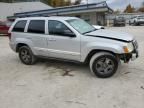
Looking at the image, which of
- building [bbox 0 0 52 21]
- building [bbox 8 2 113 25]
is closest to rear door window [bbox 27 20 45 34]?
building [bbox 8 2 113 25]

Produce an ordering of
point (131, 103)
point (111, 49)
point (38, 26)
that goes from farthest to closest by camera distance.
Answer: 1. point (38, 26)
2. point (111, 49)
3. point (131, 103)

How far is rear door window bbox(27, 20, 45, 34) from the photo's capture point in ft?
24.5

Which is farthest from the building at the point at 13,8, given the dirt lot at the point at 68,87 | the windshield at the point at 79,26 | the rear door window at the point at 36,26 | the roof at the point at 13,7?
the dirt lot at the point at 68,87

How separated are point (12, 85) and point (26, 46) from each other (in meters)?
2.27

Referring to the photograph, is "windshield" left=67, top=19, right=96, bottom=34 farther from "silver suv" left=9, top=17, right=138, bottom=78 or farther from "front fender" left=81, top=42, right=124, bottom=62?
"front fender" left=81, top=42, right=124, bottom=62

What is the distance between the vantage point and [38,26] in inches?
300

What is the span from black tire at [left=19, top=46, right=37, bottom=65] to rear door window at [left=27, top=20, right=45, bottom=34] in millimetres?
696

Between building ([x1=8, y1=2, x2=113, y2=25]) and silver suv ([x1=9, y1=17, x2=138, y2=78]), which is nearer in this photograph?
silver suv ([x1=9, y1=17, x2=138, y2=78])

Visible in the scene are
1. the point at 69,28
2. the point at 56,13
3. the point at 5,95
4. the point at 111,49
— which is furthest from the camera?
the point at 56,13

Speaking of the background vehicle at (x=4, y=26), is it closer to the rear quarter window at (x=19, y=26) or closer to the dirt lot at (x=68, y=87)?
the rear quarter window at (x=19, y=26)

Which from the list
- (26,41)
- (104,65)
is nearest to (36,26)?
(26,41)

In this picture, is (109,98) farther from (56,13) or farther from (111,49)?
(56,13)

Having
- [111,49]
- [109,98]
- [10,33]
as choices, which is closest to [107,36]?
[111,49]

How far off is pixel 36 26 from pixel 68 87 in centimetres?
294
